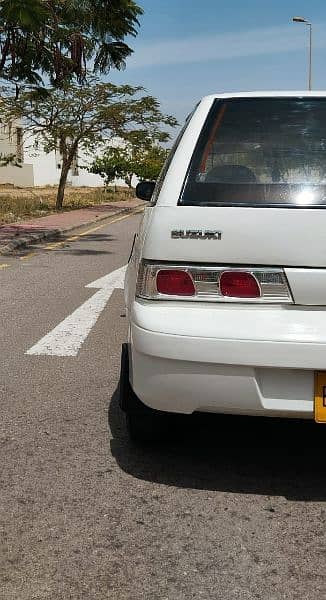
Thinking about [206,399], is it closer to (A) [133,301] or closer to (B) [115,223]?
(A) [133,301]

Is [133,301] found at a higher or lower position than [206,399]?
higher

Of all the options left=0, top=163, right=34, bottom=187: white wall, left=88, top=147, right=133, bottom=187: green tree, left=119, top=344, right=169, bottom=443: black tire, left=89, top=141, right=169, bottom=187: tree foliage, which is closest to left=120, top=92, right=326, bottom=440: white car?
left=119, top=344, right=169, bottom=443: black tire

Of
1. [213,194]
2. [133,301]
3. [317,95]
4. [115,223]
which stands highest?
[317,95]

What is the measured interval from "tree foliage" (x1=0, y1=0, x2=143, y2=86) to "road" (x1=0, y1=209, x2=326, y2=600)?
7947 mm

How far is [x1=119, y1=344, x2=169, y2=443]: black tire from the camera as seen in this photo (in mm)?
3664

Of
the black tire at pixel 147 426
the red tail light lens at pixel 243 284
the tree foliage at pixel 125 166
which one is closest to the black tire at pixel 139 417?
the black tire at pixel 147 426

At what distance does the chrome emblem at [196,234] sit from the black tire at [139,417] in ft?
2.82

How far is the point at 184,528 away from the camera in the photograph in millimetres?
3047

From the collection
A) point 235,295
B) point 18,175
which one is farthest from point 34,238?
point 18,175

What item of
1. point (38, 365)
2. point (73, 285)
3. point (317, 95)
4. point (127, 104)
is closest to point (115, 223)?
point (127, 104)

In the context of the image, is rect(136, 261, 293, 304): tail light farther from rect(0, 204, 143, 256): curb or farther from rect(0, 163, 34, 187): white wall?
rect(0, 163, 34, 187): white wall

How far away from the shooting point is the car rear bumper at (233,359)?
9.91 feet

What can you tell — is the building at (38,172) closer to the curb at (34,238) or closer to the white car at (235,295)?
the curb at (34,238)

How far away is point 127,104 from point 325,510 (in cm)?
2746
